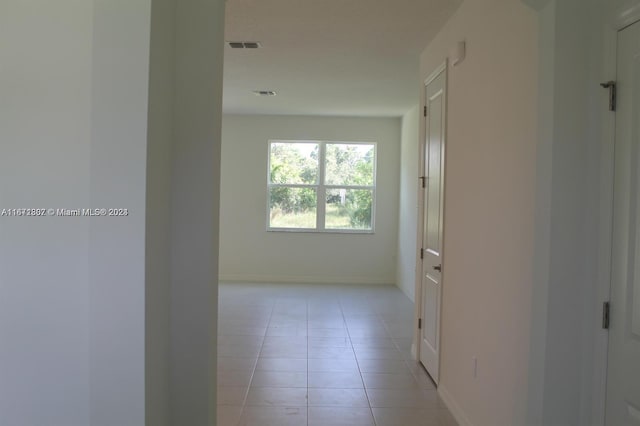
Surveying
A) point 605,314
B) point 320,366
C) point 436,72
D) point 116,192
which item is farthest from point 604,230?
point 320,366

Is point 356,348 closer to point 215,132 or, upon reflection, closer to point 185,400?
point 185,400

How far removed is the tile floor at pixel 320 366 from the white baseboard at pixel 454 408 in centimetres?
4

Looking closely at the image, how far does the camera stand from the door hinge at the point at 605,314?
1572 millimetres

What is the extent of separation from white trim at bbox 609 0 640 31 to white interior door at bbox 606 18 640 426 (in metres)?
0.02

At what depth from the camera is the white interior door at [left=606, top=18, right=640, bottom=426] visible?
1.45 m

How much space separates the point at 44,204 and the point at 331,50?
3.09 meters

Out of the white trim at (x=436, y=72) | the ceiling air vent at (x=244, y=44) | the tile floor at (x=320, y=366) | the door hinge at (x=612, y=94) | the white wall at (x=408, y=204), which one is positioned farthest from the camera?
the white wall at (x=408, y=204)

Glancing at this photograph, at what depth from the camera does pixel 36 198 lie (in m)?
1.39

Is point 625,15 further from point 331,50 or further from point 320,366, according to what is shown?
point 320,366

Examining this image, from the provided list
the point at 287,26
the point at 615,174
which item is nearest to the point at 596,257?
the point at 615,174

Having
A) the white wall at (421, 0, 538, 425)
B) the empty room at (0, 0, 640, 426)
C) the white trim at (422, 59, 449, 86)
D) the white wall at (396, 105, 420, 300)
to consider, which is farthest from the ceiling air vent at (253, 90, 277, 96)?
the empty room at (0, 0, 640, 426)

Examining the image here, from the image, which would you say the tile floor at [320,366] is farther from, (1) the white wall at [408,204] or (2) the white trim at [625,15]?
(2) the white trim at [625,15]

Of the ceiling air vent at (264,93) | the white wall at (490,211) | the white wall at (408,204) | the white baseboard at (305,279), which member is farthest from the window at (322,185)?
the white wall at (490,211)

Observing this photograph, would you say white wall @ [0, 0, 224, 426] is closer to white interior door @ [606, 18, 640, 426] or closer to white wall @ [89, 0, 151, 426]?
white wall @ [89, 0, 151, 426]
